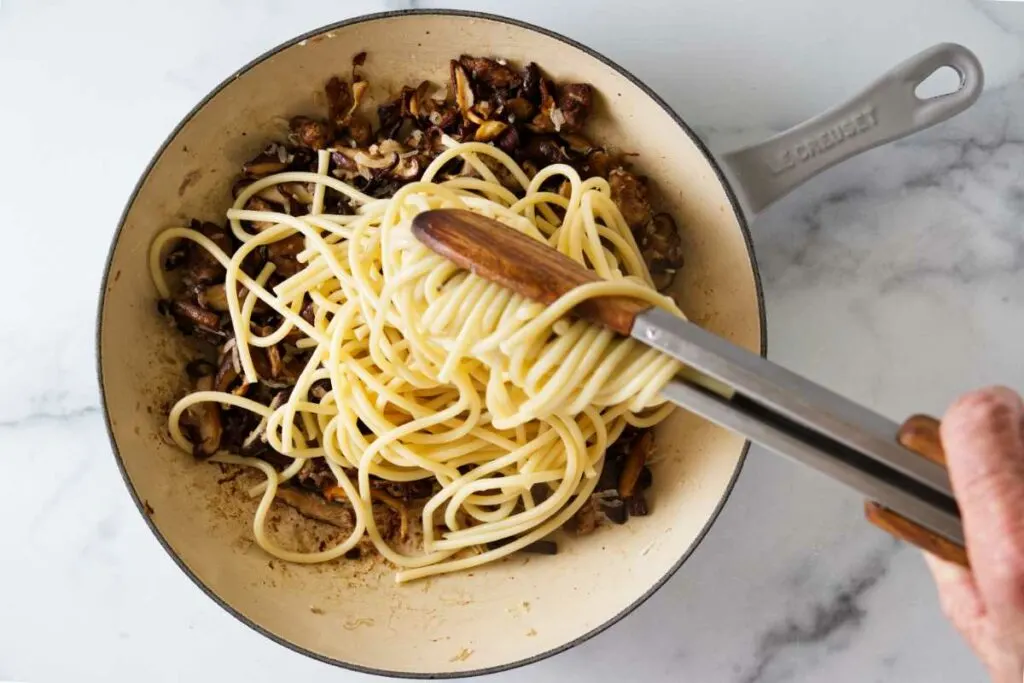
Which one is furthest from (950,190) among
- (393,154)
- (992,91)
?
(393,154)

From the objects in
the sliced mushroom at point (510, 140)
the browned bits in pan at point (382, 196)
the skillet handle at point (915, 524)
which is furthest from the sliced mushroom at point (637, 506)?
the sliced mushroom at point (510, 140)

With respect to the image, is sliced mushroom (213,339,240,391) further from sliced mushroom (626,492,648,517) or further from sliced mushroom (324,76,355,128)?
sliced mushroom (626,492,648,517)

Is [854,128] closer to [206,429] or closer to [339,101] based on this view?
[339,101]

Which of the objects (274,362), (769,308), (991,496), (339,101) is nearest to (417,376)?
(274,362)

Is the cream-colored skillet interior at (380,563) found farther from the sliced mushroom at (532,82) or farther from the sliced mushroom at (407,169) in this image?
the sliced mushroom at (407,169)

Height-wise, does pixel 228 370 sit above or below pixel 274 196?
below

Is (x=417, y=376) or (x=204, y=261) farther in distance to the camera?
(x=204, y=261)

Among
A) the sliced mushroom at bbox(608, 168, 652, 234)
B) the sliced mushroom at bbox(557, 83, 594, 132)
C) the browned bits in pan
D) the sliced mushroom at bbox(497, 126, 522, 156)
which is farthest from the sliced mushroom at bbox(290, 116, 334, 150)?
the sliced mushroom at bbox(608, 168, 652, 234)
